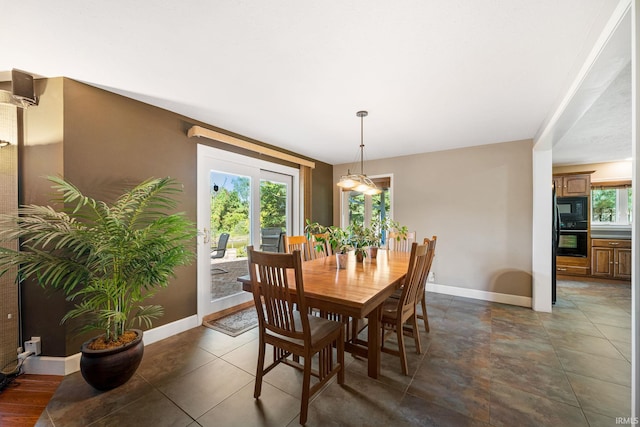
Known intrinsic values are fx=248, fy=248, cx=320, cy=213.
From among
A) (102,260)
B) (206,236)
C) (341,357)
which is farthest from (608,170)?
(102,260)

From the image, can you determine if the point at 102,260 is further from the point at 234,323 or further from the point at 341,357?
the point at 341,357

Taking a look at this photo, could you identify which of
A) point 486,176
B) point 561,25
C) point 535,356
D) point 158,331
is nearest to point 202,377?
point 158,331

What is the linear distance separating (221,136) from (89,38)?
143cm

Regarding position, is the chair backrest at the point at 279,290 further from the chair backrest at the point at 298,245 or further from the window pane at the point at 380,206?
the window pane at the point at 380,206

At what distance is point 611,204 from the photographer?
5.12 m

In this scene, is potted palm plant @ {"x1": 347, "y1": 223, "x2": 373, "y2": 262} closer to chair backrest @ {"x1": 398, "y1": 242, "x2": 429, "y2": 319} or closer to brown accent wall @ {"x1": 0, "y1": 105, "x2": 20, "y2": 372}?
chair backrest @ {"x1": 398, "y1": 242, "x2": 429, "y2": 319}

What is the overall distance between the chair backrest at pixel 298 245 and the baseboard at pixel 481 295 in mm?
2379

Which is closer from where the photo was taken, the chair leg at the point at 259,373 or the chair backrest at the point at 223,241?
the chair leg at the point at 259,373

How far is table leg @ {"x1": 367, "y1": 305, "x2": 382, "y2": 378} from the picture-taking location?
75.1 inches

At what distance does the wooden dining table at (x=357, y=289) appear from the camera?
152cm

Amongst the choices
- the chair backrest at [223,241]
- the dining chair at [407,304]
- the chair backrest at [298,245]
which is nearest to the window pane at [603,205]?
the dining chair at [407,304]

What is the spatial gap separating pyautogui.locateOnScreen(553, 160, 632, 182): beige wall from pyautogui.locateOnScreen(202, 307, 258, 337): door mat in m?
6.76

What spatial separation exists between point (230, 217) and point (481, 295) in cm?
385

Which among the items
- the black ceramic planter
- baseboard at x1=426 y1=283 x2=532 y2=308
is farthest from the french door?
baseboard at x1=426 y1=283 x2=532 y2=308
